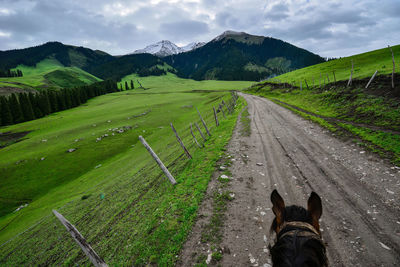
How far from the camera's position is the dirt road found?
15.0 feet

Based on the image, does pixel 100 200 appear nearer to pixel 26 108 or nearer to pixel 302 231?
pixel 302 231

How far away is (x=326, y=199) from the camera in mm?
6430

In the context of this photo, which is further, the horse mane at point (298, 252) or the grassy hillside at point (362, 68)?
the grassy hillside at point (362, 68)

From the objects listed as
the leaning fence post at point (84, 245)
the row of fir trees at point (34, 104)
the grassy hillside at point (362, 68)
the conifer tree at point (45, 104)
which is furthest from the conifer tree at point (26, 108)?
the grassy hillside at point (362, 68)

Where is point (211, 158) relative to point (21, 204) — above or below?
above

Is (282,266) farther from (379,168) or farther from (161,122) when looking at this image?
(161,122)

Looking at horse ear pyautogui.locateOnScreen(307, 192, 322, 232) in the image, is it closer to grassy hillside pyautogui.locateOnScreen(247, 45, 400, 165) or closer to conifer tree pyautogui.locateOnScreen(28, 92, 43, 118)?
grassy hillside pyautogui.locateOnScreen(247, 45, 400, 165)

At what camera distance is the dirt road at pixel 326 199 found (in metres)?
4.56

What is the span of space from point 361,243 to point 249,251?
310 centimetres

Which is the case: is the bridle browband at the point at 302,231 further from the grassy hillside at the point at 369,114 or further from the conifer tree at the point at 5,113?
the conifer tree at the point at 5,113

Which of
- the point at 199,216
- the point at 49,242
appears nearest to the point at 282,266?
the point at 199,216

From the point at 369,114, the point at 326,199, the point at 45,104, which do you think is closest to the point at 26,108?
the point at 45,104

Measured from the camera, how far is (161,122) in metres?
40.8

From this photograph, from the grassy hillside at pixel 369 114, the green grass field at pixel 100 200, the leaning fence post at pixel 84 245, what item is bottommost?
the green grass field at pixel 100 200
